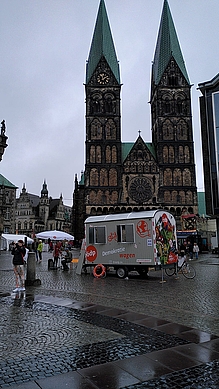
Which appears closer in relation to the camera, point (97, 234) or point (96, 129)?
point (97, 234)

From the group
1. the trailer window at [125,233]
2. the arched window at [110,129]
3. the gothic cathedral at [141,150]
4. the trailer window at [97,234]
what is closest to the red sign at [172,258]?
the trailer window at [125,233]

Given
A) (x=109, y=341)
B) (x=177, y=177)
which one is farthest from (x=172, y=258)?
(x=177, y=177)

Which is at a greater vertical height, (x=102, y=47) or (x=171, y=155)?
(x=102, y=47)

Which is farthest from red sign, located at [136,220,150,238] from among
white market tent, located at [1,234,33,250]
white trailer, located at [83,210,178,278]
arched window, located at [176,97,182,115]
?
arched window, located at [176,97,182,115]

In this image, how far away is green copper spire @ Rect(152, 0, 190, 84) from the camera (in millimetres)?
68938

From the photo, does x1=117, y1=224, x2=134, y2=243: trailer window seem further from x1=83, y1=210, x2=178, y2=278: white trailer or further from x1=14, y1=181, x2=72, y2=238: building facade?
x1=14, y1=181, x2=72, y2=238: building facade

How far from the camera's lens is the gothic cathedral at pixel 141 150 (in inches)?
2461

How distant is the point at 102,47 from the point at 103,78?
7022 millimetres

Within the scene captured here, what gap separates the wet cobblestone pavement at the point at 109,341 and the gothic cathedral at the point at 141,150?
170 feet

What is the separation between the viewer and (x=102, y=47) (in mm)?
69688

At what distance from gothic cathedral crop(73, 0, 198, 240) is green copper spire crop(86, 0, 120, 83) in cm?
24

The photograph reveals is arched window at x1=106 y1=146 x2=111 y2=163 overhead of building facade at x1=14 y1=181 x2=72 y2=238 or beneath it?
overhead

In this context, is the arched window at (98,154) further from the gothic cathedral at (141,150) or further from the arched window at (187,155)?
the arched window at (187,155)

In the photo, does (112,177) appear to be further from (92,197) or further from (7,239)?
(7,239)
